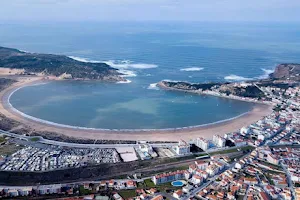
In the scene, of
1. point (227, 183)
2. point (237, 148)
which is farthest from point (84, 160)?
point (237, 148)

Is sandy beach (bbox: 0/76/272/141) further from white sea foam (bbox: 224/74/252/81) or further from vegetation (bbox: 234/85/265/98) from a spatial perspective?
white sea foam (bbox: 224/74/252/81)

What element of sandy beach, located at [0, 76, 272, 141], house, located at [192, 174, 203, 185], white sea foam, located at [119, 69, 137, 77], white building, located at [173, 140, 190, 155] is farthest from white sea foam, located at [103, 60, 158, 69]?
house, located at [192, 174, 203, 185]

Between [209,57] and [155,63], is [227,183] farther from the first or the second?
[209,57]

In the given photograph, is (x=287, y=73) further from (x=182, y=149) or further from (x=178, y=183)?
(x=178, y=183)

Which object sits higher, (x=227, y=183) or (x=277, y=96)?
(x=277, y=96)

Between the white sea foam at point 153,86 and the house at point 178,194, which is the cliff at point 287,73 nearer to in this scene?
the white sea foam at point 153,86

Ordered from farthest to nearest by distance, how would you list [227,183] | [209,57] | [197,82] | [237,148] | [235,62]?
[209,57]
[235,62]
[197,82]
[237,148]
[227,183]

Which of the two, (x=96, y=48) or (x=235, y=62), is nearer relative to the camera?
(x=235, y=62)
